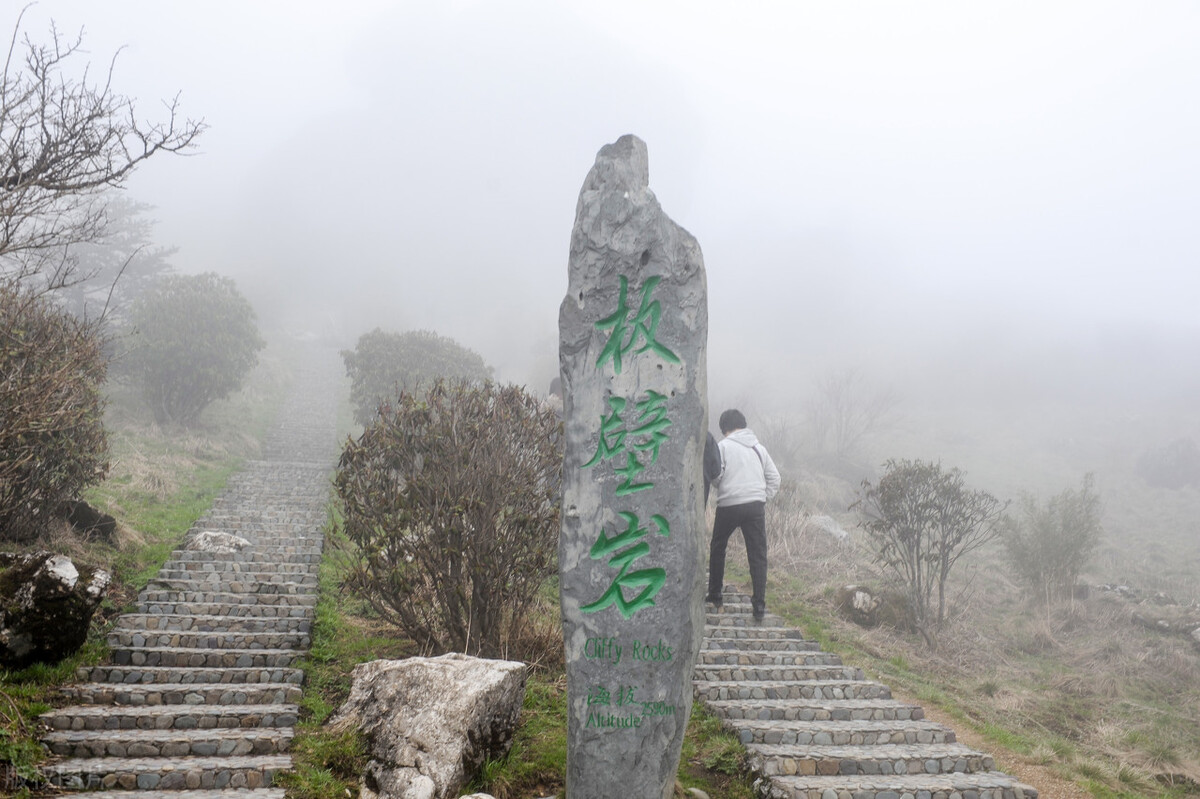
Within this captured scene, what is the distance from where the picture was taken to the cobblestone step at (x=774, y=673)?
5973 millimetres

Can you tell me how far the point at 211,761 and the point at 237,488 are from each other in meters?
9.31

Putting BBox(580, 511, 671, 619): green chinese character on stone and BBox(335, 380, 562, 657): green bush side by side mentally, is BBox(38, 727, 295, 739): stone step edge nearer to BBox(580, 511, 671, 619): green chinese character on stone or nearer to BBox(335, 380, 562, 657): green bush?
BBox(335, 380, 562, 657): green bush

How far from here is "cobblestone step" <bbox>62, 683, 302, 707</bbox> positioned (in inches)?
189

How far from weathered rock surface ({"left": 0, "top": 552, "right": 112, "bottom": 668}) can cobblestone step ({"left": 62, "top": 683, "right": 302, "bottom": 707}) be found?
351mm

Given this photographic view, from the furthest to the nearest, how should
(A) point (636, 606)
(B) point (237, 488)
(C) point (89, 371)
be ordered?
1. (B) point (237, 488)
2. (C) point (89, 371)
3. (A) point (636, 606)

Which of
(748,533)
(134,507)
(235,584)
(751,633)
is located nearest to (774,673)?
(751,633)

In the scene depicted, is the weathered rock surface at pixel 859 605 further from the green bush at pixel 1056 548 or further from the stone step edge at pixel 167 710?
the stone step edge at pixel 167 710

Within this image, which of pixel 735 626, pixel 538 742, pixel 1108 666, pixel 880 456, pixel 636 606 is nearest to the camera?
pixel 636 606

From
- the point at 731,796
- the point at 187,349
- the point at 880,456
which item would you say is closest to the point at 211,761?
the point at 731,796

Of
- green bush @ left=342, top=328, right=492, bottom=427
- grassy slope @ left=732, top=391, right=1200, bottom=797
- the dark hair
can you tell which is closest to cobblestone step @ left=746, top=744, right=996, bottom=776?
grassy slope @ left=732, top=391, right=1200, bottom=797

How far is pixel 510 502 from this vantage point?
5445 millimetres

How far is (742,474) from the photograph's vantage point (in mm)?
6488

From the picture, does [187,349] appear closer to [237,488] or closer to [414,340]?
[414,340]

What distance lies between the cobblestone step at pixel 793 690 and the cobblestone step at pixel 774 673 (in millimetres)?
84
